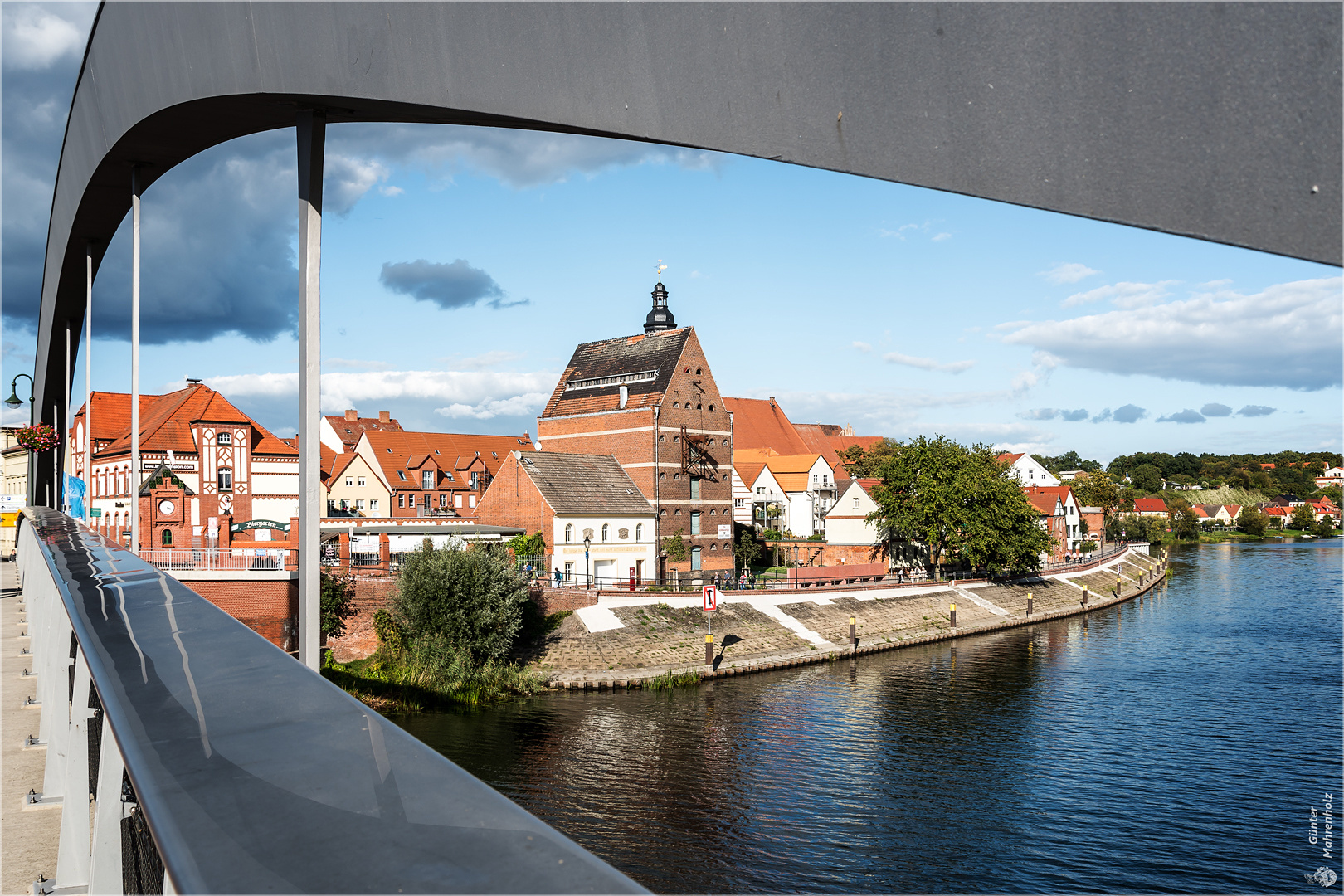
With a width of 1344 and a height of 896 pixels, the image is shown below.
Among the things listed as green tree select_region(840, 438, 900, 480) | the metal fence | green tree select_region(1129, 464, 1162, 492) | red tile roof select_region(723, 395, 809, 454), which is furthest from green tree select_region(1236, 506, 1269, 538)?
the metal fence

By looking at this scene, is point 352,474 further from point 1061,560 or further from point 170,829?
point 170,829

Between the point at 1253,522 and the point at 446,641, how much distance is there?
12027cm

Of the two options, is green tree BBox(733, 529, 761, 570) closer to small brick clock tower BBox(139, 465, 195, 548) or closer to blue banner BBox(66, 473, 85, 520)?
small brick clock tower BBox(139, 465, 195, 548)

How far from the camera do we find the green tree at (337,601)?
99.2 feet

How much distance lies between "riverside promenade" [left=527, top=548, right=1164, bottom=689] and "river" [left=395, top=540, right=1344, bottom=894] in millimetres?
1364

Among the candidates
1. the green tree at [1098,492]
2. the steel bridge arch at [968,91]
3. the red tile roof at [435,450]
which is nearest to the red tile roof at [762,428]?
the red tile roof at [435,450]

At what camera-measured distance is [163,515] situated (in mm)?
39594

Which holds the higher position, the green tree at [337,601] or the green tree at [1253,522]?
the green tree at [337,601]

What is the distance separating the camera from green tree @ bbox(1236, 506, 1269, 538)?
11762 centimetres

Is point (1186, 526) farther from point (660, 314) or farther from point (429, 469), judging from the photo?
point (429, 469)

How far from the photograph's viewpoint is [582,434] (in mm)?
50781

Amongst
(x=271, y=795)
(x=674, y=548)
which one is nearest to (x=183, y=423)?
(x=674, y=548)

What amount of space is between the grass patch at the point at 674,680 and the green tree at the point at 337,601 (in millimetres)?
10430

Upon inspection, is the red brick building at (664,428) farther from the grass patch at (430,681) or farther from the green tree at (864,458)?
the green tree at (864,458)
